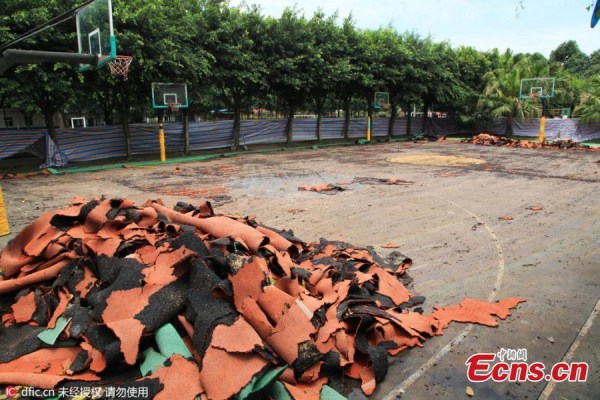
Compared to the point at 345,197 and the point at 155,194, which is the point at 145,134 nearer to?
the point at 155,194

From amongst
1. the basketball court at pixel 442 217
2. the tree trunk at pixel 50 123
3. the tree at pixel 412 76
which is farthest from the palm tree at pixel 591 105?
the tree trunk at pixel 50 123

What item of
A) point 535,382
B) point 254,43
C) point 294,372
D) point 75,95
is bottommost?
point 535,382

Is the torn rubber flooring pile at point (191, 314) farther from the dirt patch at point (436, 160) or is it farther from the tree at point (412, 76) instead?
the tree at point (412, 76)

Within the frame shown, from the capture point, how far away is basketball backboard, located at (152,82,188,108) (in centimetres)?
1596

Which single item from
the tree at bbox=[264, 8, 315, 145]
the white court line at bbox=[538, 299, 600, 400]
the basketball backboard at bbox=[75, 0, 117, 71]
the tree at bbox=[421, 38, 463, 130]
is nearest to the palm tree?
the tree at bbox=[421, 38, 463, 130]

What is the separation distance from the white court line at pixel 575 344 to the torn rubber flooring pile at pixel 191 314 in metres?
0.63

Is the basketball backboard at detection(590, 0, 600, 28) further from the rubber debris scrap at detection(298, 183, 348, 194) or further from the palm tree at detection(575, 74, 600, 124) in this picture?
the palm tree at detection(575, 74, 600, 124)

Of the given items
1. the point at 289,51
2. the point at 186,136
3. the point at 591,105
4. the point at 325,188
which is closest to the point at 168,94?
the point at 186,136

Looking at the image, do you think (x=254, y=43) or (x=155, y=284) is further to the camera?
(x=254, y=43)

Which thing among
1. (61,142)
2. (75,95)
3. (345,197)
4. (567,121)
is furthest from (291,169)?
(567,121)

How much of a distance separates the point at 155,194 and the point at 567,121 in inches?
1042

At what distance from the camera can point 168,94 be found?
16328 mm

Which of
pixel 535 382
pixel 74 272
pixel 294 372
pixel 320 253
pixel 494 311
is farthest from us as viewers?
pixel 320 253

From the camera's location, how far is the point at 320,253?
17.4 feet
